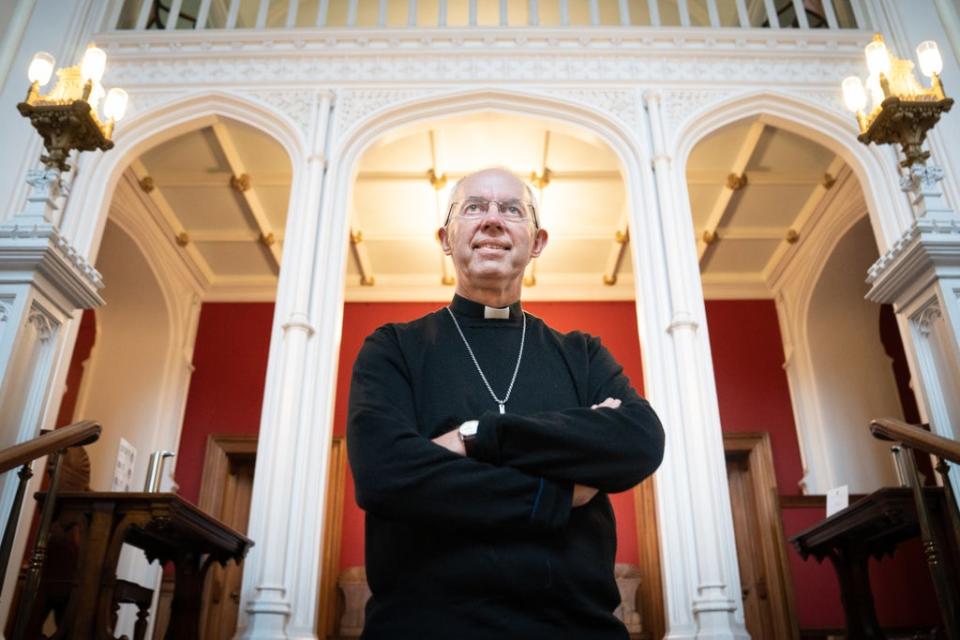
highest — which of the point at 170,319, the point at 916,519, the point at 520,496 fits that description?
the point at 170,319

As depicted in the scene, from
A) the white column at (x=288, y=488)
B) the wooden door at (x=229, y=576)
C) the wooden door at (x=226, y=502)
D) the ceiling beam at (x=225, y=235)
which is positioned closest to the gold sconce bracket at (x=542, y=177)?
the white column at (x=288, y=488)

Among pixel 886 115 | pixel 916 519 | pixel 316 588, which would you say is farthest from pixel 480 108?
pixel 916 519

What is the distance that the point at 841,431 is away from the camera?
790cm

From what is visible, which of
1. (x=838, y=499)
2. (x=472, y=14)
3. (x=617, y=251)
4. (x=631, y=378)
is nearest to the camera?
(x=838, y=499)

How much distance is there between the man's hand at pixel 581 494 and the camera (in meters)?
1.26

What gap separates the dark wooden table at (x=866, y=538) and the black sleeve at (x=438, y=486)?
246 centimetres

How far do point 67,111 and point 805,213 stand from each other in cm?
669

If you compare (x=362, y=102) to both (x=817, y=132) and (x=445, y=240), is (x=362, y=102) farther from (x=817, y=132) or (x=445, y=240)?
(x=445, y=240)

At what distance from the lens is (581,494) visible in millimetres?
1269

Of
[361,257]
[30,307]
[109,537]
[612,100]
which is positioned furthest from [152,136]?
[109,537]

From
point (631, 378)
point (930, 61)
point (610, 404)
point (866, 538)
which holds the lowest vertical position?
point (610, 404)

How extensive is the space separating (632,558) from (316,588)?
4336 millimetres

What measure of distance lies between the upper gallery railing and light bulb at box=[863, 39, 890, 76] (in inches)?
101

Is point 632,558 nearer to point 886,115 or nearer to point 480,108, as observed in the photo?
point 480,108
